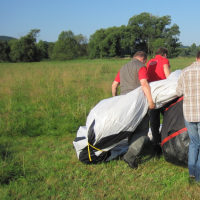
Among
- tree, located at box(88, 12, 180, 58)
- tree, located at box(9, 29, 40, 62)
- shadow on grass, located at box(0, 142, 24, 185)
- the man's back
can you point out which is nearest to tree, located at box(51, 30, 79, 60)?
tree, located at box(88, 12, 180, 58)

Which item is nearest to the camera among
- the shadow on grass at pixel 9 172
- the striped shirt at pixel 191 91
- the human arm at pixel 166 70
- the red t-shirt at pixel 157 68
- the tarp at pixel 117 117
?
the striped shirt at pixel 191 91

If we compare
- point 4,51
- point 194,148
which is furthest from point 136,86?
point 4,51

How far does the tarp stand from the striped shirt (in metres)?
0.47

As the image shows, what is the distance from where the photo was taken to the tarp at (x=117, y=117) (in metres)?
3.13

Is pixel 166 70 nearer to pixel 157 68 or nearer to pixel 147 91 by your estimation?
pixel 157 68

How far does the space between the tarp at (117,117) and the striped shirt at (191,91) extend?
0.47 metres

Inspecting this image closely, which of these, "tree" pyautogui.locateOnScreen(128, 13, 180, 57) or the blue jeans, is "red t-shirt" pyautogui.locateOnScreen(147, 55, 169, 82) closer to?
the blue jeans

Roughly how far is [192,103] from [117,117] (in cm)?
101

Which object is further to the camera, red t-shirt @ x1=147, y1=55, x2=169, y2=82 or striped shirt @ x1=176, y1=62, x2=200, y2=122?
red t-shirt @ x1=147, y1=55, x2=169, y2=82

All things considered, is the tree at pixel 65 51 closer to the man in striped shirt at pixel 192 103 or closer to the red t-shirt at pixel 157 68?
the red t-shirt at pixel 157 68

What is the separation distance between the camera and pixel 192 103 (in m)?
2.60

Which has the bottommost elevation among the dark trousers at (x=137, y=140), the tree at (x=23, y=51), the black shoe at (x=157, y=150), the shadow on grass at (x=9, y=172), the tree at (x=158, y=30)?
the black shoe at (x=157, y=150)

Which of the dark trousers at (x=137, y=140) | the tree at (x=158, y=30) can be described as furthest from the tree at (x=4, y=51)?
the dark trousers at (x=137, y=140)

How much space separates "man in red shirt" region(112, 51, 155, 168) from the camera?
3236 mm
